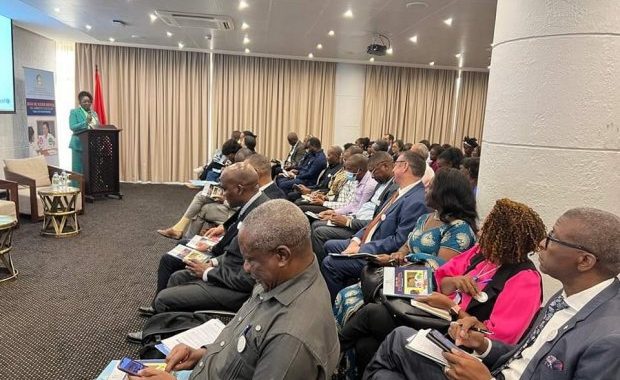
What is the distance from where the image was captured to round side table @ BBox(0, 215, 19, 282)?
3.54 metres

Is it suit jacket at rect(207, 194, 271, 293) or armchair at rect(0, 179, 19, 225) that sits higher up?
suit jacket at rect(207, 194, 271, 293)

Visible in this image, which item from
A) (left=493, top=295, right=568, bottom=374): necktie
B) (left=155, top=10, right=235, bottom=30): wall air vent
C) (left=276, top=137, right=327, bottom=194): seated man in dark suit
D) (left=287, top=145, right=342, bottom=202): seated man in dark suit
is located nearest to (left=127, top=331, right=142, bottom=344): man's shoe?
(left=493, top=295, right=568, bottom=374): necktie

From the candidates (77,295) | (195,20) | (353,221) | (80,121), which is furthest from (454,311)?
(80,121)

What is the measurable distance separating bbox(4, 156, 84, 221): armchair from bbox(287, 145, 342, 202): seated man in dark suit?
2.99 meters

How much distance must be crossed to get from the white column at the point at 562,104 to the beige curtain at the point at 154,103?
7.63m

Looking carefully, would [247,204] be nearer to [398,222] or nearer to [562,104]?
[398,222]

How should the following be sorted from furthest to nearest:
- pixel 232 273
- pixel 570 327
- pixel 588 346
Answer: pixel 232 273, pixel 570 327, pixel 588 346

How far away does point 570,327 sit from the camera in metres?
1.29

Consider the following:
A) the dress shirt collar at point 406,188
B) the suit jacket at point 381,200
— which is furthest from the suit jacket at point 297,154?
the dress shirt collar at point 406,188

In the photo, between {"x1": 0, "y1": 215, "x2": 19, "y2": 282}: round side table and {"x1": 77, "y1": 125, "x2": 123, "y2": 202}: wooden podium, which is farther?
{"x1": 77, "y1": 125, "x2": 123, "y2": 202}: wooden podium

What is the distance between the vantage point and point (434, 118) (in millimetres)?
9844

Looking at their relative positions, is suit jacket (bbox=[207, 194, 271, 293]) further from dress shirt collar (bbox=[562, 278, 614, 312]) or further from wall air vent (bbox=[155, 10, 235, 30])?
wall air vent (bbox=[155, 10, 235, 30])

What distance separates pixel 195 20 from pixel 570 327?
5773mm

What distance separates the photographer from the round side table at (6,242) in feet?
11.6
